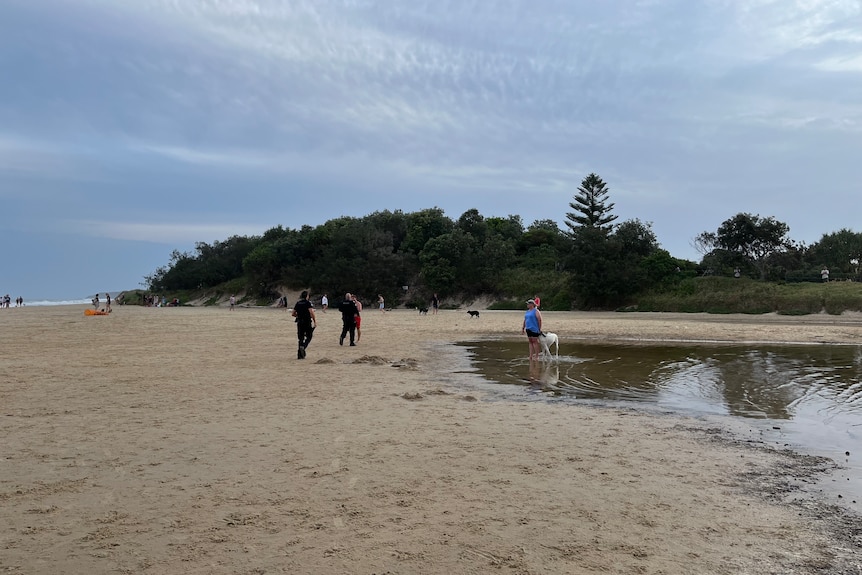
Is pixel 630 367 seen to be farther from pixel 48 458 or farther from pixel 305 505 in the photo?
pixel 48 458

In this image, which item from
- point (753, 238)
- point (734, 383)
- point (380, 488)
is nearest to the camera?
point (380, 488)

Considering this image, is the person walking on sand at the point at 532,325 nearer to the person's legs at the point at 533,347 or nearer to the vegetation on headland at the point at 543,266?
the person's legs at the point at 533,347

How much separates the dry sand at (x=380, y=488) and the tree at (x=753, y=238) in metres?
45.3

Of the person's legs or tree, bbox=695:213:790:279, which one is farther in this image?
tree, bbox=695:213:790:279

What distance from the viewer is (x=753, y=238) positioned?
4762cm

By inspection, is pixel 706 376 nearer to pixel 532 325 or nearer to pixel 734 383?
pixel 734 383

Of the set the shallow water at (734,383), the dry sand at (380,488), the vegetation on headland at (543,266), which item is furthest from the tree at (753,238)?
the dry sand at (380,488)

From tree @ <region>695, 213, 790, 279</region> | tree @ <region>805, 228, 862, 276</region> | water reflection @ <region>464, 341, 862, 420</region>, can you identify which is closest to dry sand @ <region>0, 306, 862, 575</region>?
water reflection @ <region>464, 341, 862, 420</region>

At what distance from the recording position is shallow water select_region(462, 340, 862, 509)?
305 inches

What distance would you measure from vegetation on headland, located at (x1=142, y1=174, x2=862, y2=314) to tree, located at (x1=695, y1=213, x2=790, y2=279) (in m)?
0.08

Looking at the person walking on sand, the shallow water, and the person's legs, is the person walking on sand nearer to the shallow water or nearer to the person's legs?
the person's legs

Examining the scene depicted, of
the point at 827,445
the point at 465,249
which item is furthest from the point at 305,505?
the point at 465,249

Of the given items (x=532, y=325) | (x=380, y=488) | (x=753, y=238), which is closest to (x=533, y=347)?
(x=532, y=325)

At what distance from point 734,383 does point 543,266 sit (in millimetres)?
45382
